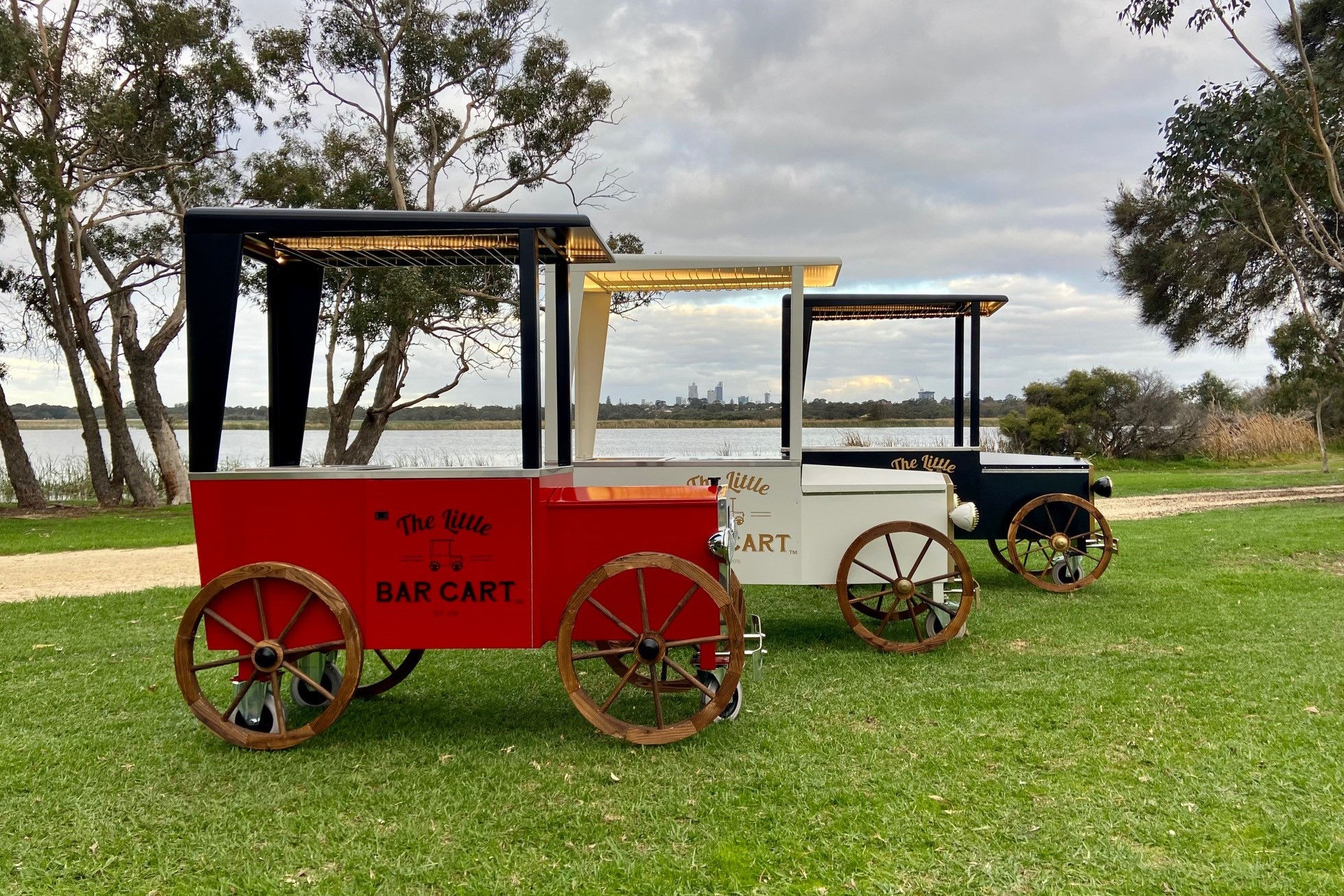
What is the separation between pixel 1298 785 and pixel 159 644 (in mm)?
6131

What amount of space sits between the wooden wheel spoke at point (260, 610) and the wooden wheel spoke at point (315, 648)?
10 cm

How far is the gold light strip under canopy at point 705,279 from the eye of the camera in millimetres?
5676

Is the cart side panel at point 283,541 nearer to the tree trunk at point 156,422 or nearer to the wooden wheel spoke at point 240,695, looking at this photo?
the wooden wheel spoke at point 240,695

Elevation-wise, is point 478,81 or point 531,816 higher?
point 478,81

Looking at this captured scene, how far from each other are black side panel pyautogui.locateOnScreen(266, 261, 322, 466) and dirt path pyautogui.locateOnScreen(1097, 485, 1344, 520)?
448 inches

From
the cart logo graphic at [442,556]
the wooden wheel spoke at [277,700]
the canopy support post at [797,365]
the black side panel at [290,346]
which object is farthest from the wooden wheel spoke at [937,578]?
the black side panel at [290,346]

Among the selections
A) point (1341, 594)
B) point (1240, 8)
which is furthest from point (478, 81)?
point (1341, 594)

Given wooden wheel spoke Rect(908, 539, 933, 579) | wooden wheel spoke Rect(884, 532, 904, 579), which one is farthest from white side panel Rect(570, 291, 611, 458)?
wooden wheel spoke Rect(908, 539, 933, 579)

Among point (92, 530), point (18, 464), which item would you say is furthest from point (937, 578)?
point (18, 464)

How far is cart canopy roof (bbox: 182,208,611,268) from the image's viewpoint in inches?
146

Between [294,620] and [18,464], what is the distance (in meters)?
14.7

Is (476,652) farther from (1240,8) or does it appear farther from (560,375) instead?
(1240,8)

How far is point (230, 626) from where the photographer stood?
370 cm

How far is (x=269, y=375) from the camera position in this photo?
4.42m
